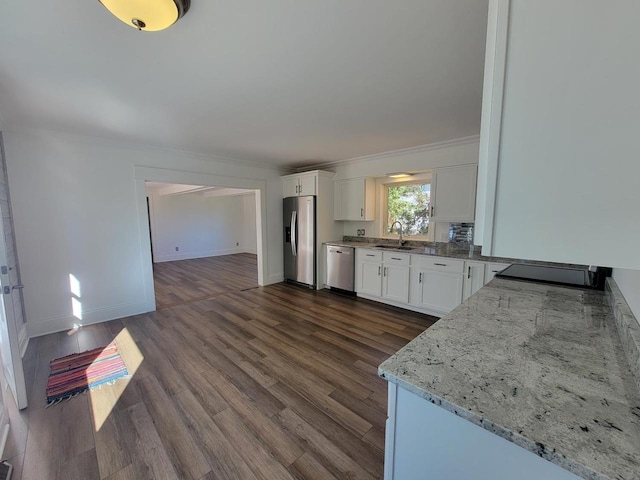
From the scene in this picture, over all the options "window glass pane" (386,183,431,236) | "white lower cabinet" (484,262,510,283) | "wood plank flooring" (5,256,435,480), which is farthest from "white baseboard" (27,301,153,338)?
"white lower cabinet" (484,262,510,283)

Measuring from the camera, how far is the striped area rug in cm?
207

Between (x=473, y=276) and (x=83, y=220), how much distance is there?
4.84 metres


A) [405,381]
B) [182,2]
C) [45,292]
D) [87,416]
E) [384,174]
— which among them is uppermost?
[182,2]

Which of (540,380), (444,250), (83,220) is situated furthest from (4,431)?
(444,250)

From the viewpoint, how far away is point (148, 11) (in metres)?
1.14

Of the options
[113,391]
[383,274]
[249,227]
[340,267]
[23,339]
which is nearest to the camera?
[113,391]

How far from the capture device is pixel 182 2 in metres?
1.15

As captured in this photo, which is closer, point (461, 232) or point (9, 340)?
point (9, 340)

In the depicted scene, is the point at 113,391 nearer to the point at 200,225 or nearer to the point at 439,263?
the point at 439,263

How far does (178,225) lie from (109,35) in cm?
718

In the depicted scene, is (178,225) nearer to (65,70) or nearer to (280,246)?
(280,246)

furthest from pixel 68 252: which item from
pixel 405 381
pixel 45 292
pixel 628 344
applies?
pixel 628 344

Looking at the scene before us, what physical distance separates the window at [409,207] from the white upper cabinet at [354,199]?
0.30m

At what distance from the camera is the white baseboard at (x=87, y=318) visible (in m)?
3.01
